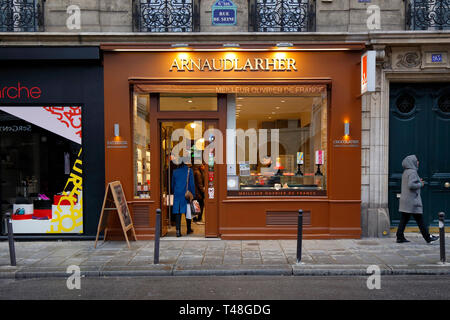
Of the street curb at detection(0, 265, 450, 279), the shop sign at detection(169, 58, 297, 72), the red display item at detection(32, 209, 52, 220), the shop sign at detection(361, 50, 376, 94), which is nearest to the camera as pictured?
the street curb at detection(0, 265, 450, 279)

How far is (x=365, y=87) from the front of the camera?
8656 millimetres

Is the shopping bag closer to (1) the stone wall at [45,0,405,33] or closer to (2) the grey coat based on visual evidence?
(1) the stone wall at [45,0,405,33]

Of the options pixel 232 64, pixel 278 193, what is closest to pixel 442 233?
pixel 278 193

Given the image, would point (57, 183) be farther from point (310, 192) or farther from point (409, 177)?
point (409, 177)

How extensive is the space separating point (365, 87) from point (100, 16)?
6.71 metres

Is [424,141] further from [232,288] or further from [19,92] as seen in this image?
[19,92]

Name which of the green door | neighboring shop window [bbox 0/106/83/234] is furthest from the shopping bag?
the green door

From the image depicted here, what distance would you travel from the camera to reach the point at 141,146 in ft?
32.1

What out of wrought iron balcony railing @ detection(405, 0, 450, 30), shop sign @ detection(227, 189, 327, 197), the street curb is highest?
wrought iron balcony railing @ detection(405, 0, 450, 30)

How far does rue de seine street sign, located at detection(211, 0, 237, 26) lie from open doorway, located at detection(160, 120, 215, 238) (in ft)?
8.32

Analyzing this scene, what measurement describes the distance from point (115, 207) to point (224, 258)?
3099 millimetres

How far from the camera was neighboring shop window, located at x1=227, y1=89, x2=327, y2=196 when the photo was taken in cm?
973
